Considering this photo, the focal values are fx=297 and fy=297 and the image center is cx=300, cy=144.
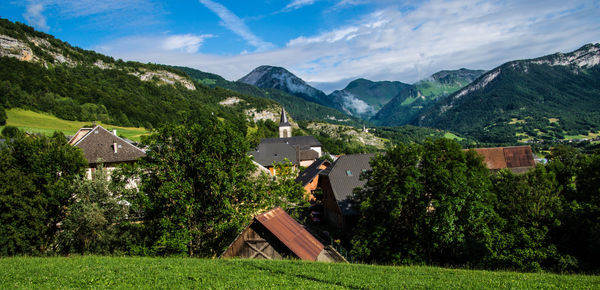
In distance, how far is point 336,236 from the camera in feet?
99.2

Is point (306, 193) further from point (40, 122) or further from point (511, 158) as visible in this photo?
point (40, 122)

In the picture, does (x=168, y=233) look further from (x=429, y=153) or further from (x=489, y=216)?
(x=489, y=216)

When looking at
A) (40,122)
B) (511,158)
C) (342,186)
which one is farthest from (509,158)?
(40,122)

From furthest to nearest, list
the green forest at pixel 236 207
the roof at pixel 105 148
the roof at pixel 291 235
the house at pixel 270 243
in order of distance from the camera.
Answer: the roof at pixel 105 148 → the green forest at pixel 236 207 → the house at pixel 270 243 → the roof at pixel 291 235

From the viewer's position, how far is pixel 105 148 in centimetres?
3406

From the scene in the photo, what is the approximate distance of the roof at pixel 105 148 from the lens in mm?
33219

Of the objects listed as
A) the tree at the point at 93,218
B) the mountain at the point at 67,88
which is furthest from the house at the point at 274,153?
the tree at the point at 93,218

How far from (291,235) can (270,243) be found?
1.21 metres

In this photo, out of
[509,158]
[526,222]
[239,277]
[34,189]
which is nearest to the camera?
[239,277]

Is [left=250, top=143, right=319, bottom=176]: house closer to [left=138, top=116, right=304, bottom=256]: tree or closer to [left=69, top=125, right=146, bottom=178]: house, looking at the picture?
[left=69, top=125, right=146, bottom=178]: house

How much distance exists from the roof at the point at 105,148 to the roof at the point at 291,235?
24290 mm

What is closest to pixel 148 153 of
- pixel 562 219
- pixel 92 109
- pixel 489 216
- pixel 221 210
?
pixel 221 210

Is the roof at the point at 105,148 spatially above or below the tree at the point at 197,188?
above

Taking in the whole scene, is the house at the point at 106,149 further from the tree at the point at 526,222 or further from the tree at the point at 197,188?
the tree at the point at 526,222
